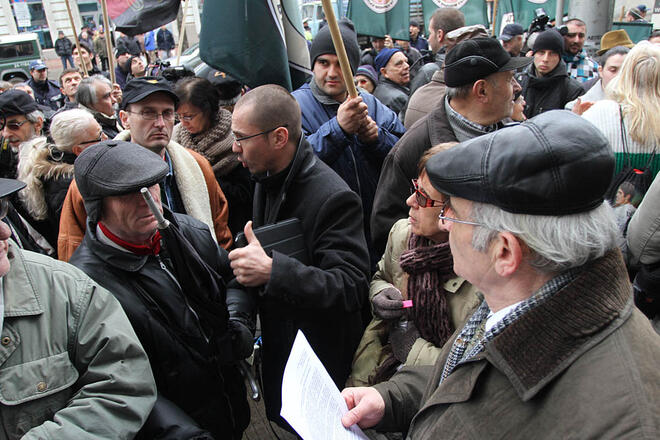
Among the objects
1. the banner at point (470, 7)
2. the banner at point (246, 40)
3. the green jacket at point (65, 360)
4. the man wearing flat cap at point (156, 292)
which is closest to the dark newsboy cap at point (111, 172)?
the man wearing flat cap at point (156, 292)

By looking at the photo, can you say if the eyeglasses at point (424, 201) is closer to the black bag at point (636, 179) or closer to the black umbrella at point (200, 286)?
the black umbrella at point (200, 286)

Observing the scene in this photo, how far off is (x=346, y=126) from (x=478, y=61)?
2.70 ft

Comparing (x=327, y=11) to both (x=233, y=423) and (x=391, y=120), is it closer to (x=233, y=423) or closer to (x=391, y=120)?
(x=391, y=120)

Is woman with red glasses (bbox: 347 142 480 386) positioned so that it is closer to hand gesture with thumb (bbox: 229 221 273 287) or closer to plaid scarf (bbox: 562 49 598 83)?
hand gesture with thumb (bbox: 229 221 273 287)

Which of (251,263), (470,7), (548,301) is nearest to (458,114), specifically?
(251,263)

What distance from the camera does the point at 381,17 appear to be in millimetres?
7402

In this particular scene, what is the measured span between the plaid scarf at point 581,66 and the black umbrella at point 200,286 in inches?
254

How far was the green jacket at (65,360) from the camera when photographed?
1.50 m

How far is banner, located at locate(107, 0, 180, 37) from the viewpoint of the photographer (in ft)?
15.2

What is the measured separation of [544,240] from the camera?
1106 millimetres

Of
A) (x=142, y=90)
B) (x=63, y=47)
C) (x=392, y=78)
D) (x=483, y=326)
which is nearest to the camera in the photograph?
(x=483, y=326)

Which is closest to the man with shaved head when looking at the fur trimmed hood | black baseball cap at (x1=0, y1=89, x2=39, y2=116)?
the fur trimmed hood

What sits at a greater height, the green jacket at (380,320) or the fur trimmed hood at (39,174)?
the fur trimmed hood at (39,174)

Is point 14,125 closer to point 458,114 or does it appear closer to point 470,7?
point 458,114
